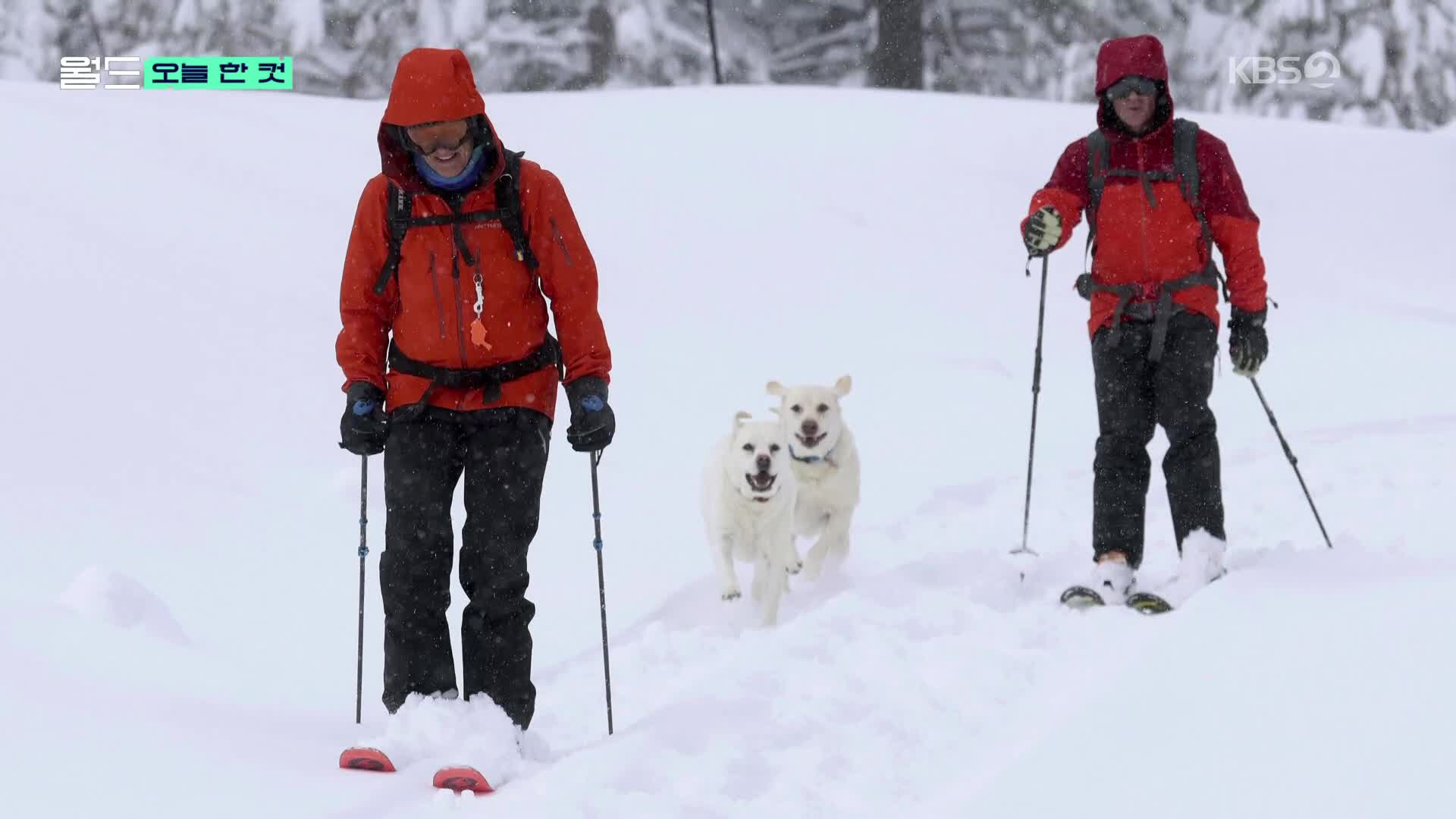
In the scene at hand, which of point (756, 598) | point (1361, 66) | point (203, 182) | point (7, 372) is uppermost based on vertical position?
point (1361, 66)

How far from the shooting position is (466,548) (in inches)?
154

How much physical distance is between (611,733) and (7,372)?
4.95 metres

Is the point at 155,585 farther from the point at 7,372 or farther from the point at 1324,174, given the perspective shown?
the point at 1324,174

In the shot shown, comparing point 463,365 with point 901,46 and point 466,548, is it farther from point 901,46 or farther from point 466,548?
point 901,46

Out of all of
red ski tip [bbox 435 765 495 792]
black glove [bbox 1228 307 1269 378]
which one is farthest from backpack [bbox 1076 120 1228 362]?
red ski tip [bbox 435 765 495 792]

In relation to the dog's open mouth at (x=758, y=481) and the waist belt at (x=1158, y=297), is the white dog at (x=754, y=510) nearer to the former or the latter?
the dog's open mouth at (x=758, y=481)

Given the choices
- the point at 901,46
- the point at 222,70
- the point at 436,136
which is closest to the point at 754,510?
the point at 436,136

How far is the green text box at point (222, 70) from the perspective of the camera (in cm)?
1962

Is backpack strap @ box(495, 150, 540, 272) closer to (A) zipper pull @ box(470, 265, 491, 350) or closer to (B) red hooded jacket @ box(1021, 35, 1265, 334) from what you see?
(A) zipper pull @ box(470, 265, 491, 350)

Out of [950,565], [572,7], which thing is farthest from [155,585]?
[572,7]

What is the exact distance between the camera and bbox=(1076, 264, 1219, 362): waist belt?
5.14 meters

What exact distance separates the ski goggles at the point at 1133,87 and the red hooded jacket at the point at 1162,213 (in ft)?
0.07

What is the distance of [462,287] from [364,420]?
1.45ft

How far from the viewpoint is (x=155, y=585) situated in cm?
576
